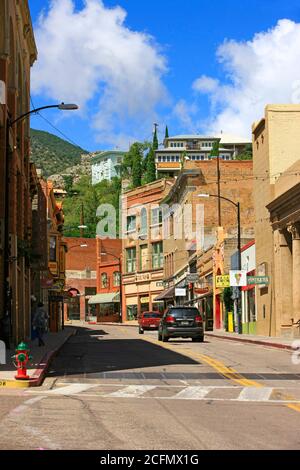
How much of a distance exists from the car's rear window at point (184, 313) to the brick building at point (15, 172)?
7206mm

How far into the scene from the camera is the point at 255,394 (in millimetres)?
14508

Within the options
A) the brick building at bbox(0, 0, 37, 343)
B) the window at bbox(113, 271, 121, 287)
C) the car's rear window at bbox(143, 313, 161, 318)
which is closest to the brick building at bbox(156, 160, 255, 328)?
the car's rear window at bbox(143, 313, 161, 318)

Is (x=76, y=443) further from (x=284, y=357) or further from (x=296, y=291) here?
(x=296, y=291)

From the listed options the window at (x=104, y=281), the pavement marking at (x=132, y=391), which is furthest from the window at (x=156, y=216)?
the pavement marking at (x=132, y=391)

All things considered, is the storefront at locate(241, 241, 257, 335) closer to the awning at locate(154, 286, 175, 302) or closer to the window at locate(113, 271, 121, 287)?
the awning at locate(154, 286, 175, 302)

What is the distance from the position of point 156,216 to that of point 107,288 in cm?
1801

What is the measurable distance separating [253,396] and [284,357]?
1117cm

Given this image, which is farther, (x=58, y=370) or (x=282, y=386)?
(x=58, y=370)

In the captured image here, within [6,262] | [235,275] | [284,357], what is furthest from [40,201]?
[284,357]

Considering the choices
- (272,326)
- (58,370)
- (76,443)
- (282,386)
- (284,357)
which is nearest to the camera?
(76,443)

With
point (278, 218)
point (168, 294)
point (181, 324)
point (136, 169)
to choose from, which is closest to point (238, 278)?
point (278, 218)

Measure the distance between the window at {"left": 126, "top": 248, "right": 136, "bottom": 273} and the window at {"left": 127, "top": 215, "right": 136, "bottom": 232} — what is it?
8.68 feet

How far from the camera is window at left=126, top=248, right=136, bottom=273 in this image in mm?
97625

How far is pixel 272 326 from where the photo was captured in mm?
41031
